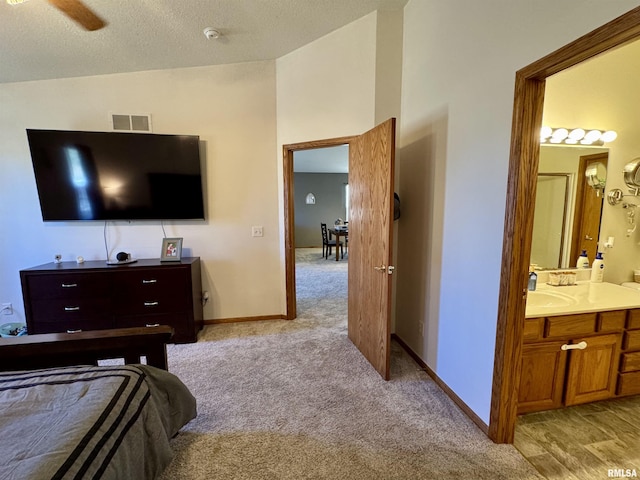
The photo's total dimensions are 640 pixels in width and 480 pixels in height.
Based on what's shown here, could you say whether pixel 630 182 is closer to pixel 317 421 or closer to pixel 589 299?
pixel 589 299

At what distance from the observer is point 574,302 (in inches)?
73.9

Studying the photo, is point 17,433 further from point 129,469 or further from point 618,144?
point 618,144

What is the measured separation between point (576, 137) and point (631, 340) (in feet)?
4.70

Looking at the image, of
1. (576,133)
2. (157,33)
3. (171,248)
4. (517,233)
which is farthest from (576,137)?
(171,248)

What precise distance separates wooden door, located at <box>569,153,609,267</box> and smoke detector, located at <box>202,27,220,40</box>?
3103 mm

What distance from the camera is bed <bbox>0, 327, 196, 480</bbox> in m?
0.88

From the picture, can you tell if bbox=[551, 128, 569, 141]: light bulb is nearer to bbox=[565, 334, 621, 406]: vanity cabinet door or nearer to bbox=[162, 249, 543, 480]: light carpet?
bbox=[565, 334, 621, 406]: vanity cabinet door

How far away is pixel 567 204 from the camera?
7.45ft

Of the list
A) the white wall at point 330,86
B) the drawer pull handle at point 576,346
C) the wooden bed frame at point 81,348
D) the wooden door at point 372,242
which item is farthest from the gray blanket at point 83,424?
the white wall at point 330,86

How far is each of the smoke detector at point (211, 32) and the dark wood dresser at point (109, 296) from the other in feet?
6.70

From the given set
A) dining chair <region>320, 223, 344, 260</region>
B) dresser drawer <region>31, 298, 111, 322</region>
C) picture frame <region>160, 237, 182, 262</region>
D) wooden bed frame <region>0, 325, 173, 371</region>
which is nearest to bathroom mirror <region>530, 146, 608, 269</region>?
wooden bed frame <region>0, 325, 173, 371</region>

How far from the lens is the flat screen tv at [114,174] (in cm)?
280

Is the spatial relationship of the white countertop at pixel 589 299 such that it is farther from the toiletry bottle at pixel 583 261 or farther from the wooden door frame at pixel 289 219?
the wooden door frame at pixel 289 219

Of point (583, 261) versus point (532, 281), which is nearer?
point (532, 281)
